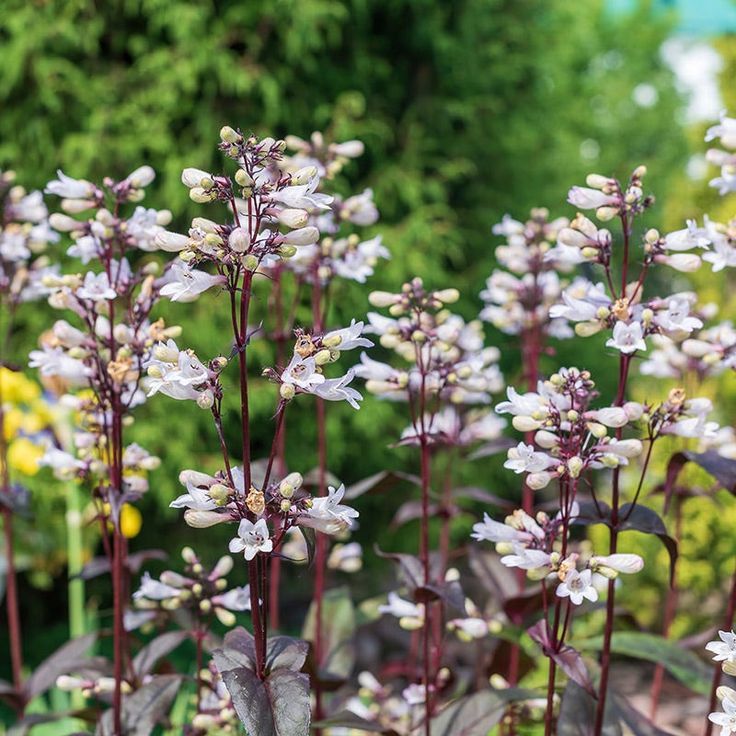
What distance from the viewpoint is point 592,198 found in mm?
1767

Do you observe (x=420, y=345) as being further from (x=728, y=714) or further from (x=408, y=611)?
(x=728, y=714)

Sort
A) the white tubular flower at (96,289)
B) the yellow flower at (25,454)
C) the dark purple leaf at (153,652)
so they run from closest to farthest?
the white tubular flower at (96,289) → the dark purple leaf at (153,652) → the yellow flower at (25,454)

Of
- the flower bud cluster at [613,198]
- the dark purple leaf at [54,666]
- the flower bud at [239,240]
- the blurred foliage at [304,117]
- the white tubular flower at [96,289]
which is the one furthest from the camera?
the blurred foliage at [304,117]

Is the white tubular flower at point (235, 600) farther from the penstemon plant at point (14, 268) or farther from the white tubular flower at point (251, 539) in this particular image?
the penstemon plant at point (14, 268)

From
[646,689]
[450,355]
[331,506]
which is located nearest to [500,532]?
[331,506]

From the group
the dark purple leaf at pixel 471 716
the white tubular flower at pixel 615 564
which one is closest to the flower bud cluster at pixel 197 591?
the dark purple leaf at pixel 471 716

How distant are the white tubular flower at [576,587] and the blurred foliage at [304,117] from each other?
309 centimetres

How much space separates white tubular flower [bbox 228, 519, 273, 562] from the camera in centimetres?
143

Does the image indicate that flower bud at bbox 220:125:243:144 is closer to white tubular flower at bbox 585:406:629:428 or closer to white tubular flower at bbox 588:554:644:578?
white tubular flower at bbox 585:406:629:428

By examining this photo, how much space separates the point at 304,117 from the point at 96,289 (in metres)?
3.71

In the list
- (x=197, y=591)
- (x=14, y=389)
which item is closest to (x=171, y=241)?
(x=197, y=591)

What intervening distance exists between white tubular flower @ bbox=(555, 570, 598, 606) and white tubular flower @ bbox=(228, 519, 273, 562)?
1.60 ft

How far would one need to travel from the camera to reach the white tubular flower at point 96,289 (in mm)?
1864

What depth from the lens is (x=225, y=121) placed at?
5219 millimetres
